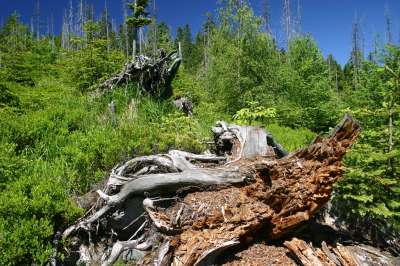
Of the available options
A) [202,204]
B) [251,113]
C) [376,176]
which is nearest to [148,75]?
[251,113]

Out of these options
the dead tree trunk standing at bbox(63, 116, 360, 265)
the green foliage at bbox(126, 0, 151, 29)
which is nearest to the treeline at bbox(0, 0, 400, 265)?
the dead tree trunk standing at bbox(63, 116, 360, 265)

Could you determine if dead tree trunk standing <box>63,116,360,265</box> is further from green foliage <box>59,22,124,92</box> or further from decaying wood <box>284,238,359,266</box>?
green foliage <box>59,22,124,92</box>

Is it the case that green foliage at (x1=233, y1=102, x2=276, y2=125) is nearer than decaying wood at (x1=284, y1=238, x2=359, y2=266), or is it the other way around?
decaying wood at (x1=284, y1=238, x2=359, y2=266)

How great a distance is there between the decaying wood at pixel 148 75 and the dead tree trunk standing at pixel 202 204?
4993 mm

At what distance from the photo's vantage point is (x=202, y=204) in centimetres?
472

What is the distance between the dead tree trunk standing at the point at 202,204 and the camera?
170 inches

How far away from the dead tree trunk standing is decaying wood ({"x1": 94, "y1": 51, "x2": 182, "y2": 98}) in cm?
499

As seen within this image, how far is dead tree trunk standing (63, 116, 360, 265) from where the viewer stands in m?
4.31

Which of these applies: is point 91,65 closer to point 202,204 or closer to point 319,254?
point 202,204

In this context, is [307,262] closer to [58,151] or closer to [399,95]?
[399,95]

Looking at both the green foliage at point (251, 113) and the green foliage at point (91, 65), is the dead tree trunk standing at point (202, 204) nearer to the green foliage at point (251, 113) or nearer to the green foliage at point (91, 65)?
the green foliage at point (251, 113)

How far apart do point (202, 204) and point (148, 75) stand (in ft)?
21.5

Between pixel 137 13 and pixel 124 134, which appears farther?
pixel 137 13

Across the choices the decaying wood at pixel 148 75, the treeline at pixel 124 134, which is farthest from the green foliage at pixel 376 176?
the decaying wood at pixel 148 75
